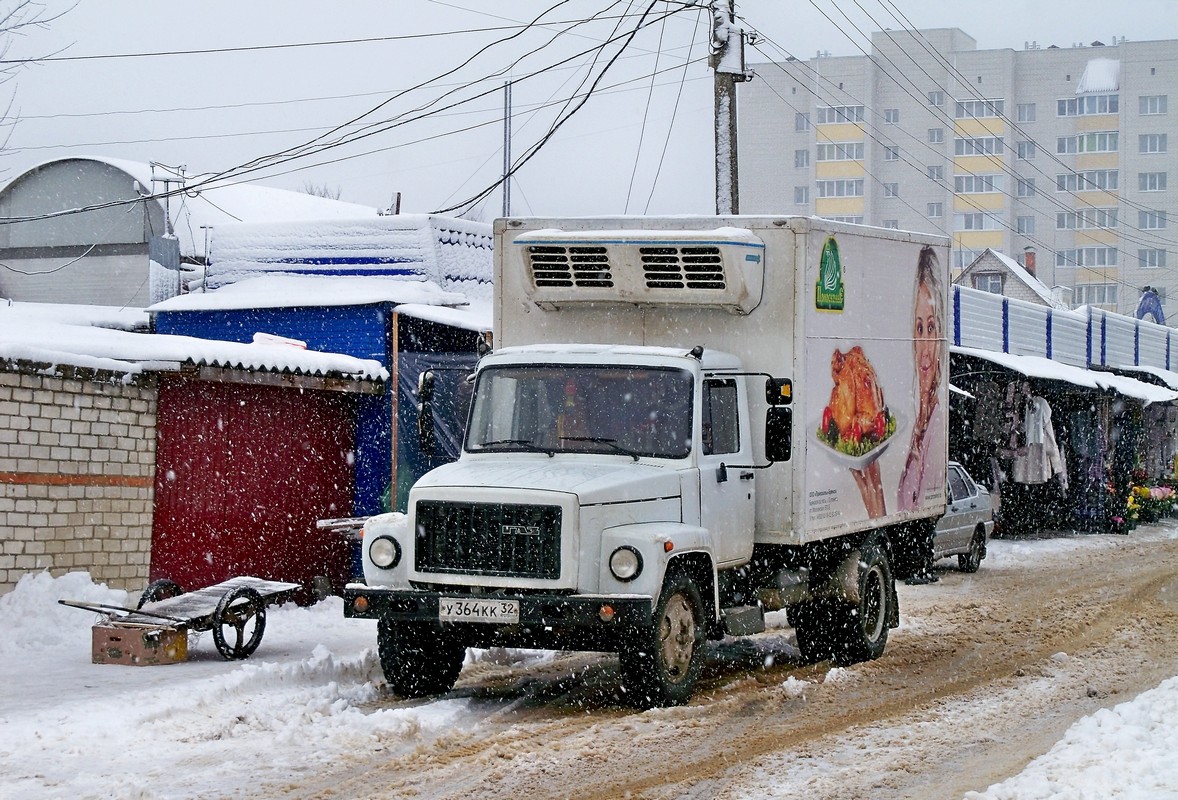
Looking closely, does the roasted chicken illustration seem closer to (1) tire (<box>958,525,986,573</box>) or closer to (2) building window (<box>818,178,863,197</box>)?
(1) tire (<box>958,525,986,573</box>)

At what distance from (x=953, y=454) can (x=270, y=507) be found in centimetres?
1550

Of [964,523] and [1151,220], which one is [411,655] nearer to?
[964,523]

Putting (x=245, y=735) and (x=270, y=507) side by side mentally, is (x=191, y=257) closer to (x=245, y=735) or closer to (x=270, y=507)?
(x=270, y=507)

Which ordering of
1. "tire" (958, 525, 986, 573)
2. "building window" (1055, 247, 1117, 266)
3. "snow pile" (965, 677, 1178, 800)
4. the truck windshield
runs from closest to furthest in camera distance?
"snow pile" (965, 677, 1178, 800), the truck windshield, "tire" (958, 525, 986, 573), "building window" (1055, 247, 1117, 266)

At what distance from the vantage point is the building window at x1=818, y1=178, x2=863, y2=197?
338ft

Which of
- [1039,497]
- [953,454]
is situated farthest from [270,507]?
[1039,497]

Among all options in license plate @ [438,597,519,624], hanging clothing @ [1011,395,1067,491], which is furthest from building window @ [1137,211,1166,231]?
license plate @ [438,597,519,624]

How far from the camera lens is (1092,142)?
102 meters

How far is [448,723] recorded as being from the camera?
959 centimetres

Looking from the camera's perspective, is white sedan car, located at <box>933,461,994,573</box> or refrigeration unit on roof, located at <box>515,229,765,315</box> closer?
refrigeration unit on roof, located at <box>515,229,765,315</box>

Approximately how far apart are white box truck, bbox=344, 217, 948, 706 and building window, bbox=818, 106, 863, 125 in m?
91.8

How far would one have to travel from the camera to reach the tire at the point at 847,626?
12766 millimetres

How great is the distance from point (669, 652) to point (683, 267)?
2979 millimetres

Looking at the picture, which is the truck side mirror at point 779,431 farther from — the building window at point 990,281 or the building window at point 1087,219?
the building window at point 1087,219
